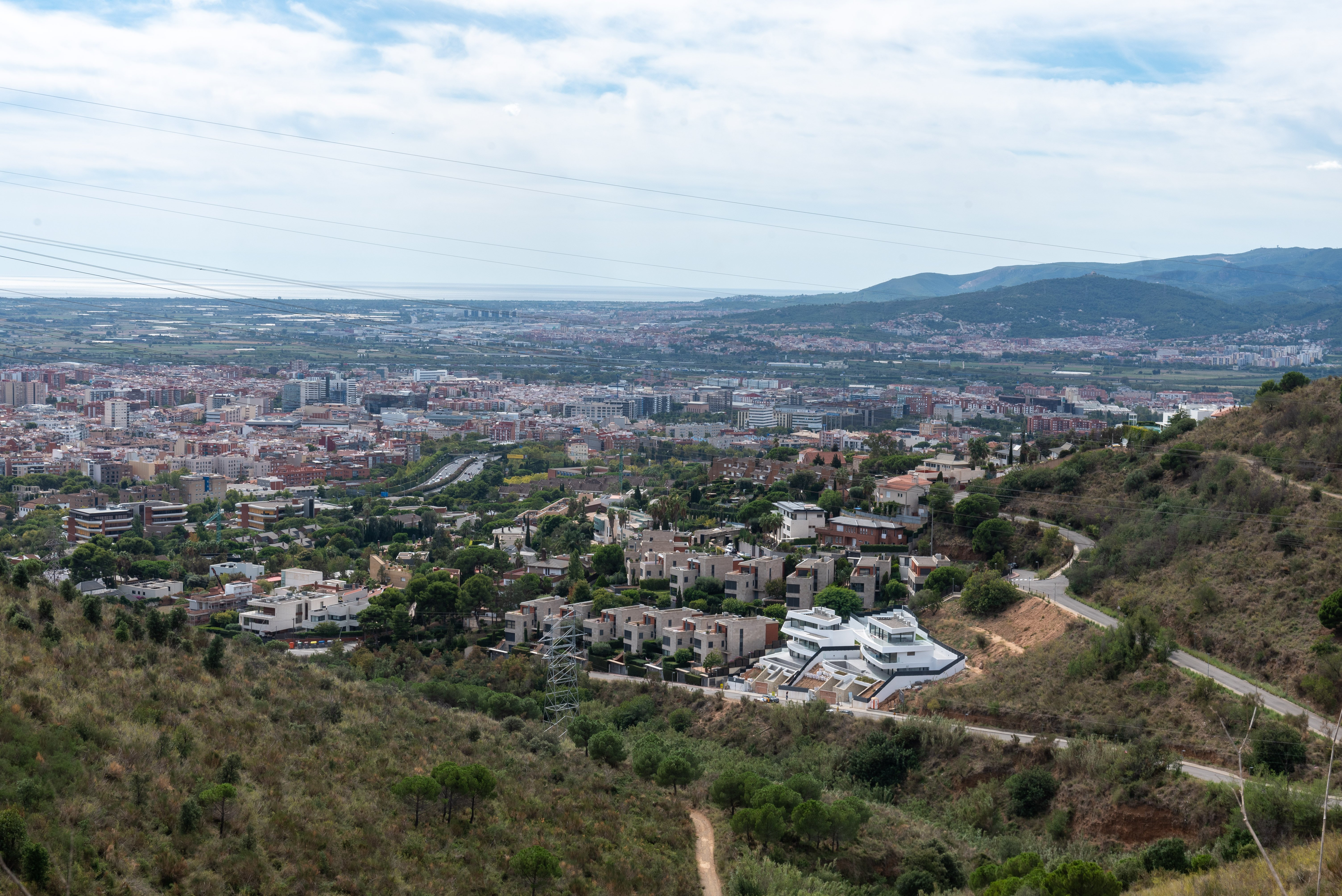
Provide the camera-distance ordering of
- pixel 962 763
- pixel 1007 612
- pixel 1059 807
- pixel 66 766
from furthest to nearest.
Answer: pixel 1007 612 < pixel 962 763 < pixel 1059 807 < pixel 66 766

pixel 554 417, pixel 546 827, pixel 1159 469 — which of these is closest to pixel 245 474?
pixel 554 417

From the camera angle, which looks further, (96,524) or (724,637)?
(96,524)

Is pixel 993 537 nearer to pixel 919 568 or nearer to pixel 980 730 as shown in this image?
pixel 919 568

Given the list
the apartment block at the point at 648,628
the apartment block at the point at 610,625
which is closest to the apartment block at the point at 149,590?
the apartment block at the point at 610,625

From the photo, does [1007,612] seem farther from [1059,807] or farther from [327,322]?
[327,322]

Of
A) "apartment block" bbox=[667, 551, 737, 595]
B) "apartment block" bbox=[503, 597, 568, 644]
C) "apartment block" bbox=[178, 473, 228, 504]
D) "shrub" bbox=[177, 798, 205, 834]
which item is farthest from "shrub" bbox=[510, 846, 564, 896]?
"apartment block" bbox=[178, 473, 228, 504]

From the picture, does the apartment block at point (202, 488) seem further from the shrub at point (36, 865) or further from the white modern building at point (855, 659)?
the shrub at point (36, 865)

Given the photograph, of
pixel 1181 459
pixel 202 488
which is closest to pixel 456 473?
pixel 202 488
